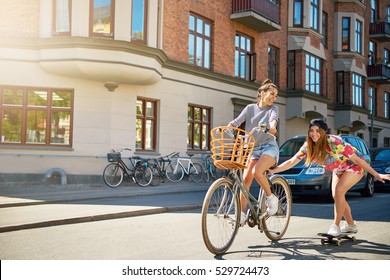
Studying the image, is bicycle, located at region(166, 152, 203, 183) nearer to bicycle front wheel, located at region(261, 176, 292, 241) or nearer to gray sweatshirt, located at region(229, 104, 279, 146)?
bicycle front wheel, located at region(261, 176, 292, 241)

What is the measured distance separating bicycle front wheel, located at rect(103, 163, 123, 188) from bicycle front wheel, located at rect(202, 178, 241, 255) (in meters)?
10.1

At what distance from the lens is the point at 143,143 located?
17422mm

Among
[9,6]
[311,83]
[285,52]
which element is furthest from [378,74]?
→ [9,6]

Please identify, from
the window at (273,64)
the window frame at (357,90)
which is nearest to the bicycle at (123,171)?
the window at (273,64)

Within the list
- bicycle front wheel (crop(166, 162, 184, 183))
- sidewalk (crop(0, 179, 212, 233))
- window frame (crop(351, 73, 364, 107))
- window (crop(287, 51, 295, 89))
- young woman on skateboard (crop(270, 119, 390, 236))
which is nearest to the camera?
young woman on skateboard (crop(270, 119, 390, 236))

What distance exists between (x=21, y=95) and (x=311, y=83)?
17007 millimetres

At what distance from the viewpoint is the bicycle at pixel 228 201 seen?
494 centimetres

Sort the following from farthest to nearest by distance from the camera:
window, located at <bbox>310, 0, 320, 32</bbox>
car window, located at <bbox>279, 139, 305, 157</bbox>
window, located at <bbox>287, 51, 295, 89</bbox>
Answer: window, located at <bbox>310, 0, 320, 32</bbox>
window, located at <bbox>287, 51, 295, 89</bbox>
car window, located at <bbox>279, 139, 305, 157</bbox>

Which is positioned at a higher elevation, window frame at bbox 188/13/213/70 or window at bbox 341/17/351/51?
window at bbox 341/17/351/51

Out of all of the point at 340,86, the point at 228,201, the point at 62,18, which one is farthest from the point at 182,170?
the point at 340,86

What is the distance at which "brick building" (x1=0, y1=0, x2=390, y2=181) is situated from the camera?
594 inches

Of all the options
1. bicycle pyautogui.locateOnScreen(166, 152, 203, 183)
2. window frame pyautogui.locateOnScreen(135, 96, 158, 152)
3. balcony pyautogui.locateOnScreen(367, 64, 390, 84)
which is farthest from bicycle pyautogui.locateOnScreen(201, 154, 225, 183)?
balcony pyautogui.locateOnScreen(367, 64, 390, 84)

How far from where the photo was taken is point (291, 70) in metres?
26.0

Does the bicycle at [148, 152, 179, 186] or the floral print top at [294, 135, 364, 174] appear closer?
the floral print top at [294, 135, 364, 174]
